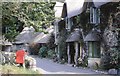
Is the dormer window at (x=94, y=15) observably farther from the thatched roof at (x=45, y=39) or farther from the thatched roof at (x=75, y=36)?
the thatched roof at (x=45, y=39)

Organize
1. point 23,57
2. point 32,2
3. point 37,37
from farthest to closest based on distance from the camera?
point 37,37, point 23,57, point 32,2

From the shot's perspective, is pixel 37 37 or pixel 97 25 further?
pixel 37 37

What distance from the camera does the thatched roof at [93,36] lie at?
20.8 metres

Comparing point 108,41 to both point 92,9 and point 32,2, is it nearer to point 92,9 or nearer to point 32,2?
point 92,9

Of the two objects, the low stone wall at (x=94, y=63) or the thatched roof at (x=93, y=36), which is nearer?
the low stone wall at (x=94, y=63)

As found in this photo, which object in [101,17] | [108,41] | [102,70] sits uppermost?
[101,17]

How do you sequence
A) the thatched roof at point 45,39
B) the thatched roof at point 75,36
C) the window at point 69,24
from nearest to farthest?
the thatched roof at point 75,36 < the window at point 69,24 < the thatched roof at point 45,39

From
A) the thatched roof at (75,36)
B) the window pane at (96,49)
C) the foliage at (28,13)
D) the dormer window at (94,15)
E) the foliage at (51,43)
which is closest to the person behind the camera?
the foliage at (28,13)

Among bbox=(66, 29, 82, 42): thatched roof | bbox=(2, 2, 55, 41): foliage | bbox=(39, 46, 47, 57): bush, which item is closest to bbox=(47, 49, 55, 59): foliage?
bbox=(39, 46, 47, 57): bush

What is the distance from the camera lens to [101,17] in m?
20.5

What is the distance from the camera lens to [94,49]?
846 inches

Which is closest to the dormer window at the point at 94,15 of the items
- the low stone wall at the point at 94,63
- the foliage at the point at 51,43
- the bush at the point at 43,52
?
the low stone wall at the point at 94,63

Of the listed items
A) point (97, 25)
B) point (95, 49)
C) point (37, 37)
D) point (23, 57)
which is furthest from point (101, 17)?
point (37, 37)

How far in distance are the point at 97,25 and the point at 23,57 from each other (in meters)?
5.80
